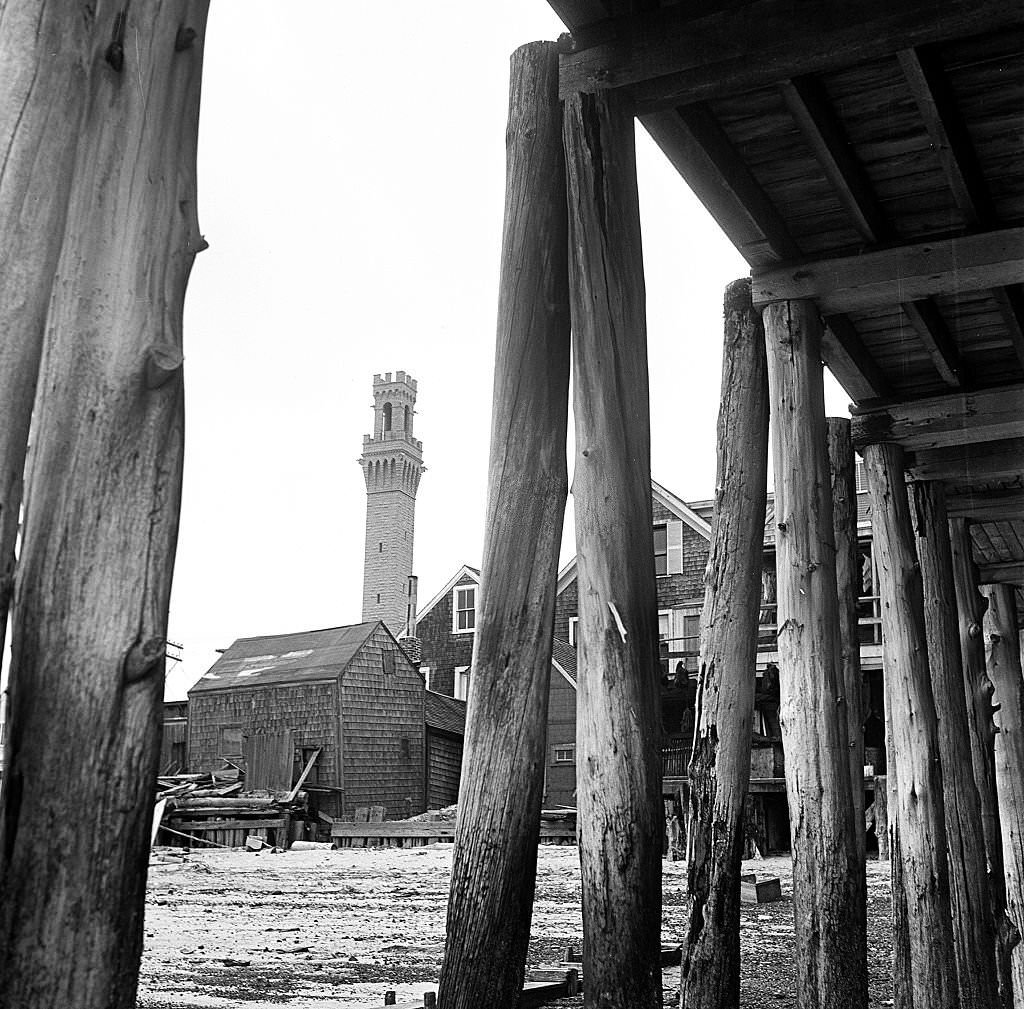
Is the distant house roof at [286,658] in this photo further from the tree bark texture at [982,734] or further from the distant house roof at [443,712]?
the tree bark texture at [982,734]

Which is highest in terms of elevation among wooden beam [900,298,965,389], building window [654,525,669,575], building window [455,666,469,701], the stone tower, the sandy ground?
the stone tower

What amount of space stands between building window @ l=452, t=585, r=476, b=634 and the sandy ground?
16113 mm

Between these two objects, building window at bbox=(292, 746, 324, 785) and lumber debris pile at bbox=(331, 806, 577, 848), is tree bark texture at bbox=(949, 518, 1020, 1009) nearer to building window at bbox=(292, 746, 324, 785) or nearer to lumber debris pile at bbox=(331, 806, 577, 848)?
lumber debris pile at bbox=(331, 806, 577, 848)

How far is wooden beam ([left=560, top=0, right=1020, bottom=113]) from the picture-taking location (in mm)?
4145

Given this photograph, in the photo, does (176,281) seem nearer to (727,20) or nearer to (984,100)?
(727,20)

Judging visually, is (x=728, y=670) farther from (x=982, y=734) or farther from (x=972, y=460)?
(x=982, y=734)

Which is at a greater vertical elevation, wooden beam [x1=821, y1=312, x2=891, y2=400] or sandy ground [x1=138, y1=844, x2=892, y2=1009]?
wooden beam [x1=821, y1=312, x2=891, y2=400]

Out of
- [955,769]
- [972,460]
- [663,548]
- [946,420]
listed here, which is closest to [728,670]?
[946,420]

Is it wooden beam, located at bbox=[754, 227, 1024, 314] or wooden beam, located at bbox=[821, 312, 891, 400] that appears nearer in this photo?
wooden beam, located at bbox=[754, 227, 1024, 314]

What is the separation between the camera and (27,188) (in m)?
1.74

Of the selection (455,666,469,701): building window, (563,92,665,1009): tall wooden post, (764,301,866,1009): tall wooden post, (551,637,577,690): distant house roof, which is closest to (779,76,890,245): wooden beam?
(764,301,866,1009): tall wooden post

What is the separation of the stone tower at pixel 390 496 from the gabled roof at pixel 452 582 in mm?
19506

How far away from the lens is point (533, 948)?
30.9 feet

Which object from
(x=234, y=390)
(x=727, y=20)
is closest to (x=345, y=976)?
(x=727, y=20)
